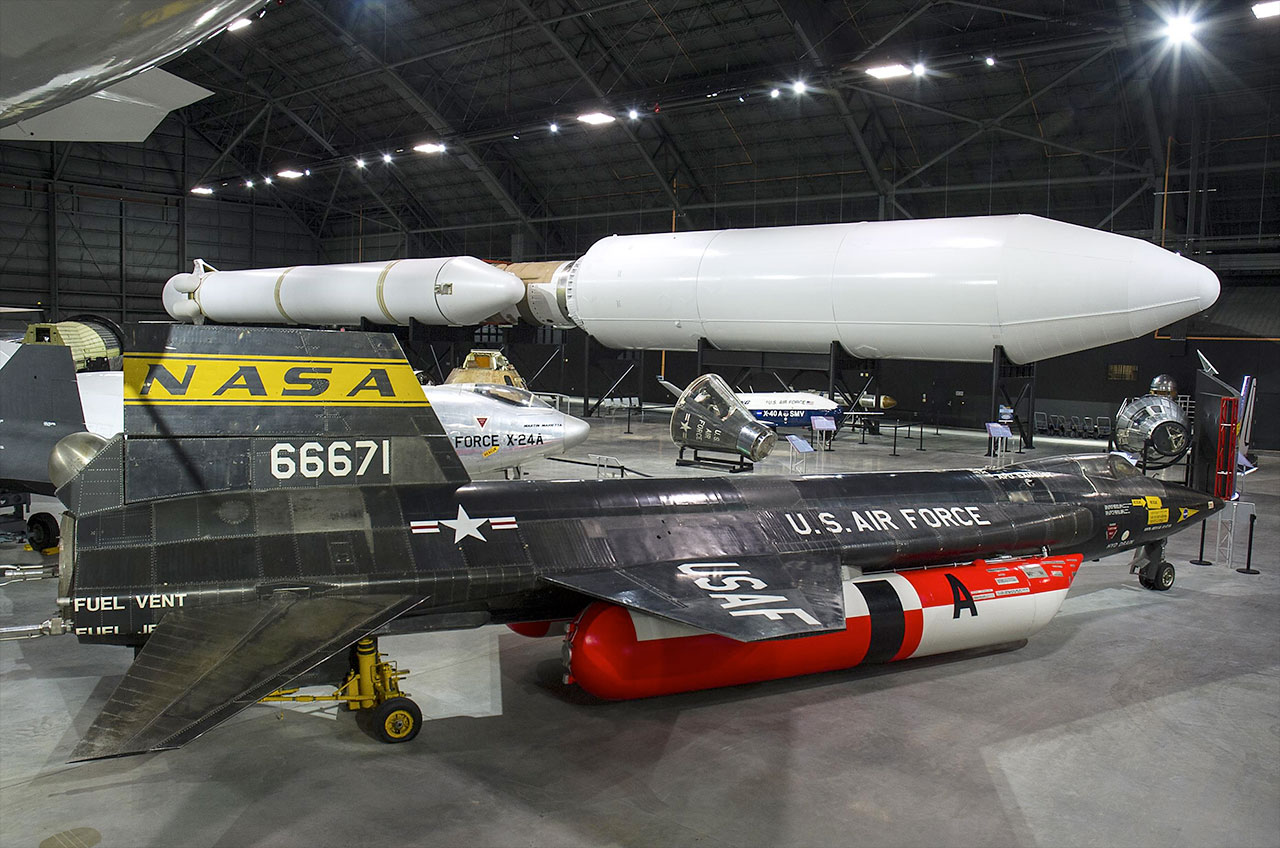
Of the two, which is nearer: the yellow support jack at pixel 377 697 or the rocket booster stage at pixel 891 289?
the yellow support jack at pixel 377 697

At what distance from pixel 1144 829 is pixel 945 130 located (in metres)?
24.1

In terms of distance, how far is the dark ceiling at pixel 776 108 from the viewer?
21.7m

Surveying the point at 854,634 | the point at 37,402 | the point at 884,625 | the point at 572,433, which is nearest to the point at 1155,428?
the point at 572,433

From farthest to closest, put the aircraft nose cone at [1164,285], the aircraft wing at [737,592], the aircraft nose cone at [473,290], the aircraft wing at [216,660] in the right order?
the aircraft nose cone at [473,290], the aircraft nose cone at [1164,285], the aircraft wing at [737,592], the aircraft wing at [216,660]

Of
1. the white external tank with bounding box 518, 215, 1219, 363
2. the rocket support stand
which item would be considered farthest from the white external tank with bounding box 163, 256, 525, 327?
the rocket support stand

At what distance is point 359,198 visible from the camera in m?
43.4

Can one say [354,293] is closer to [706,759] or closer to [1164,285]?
[1164,285]

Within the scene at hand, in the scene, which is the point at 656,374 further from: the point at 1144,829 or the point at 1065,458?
the point at 1144,829

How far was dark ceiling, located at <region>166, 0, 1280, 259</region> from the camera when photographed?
21688 mm

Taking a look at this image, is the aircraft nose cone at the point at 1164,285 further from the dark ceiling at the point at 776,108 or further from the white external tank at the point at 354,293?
the white external tank at the point at 354,293

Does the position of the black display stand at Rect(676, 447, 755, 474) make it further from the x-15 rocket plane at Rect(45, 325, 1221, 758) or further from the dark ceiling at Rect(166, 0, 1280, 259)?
the dark ceiling at Rect(166, 0, 1280, 259)

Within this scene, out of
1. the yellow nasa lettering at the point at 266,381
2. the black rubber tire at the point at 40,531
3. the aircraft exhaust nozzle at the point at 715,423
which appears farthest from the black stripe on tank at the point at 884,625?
the black rubber tire at the point at 40,531

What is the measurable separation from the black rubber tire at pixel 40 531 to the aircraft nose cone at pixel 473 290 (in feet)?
36.9

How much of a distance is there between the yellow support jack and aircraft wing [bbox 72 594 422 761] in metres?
Answer: 0.52
